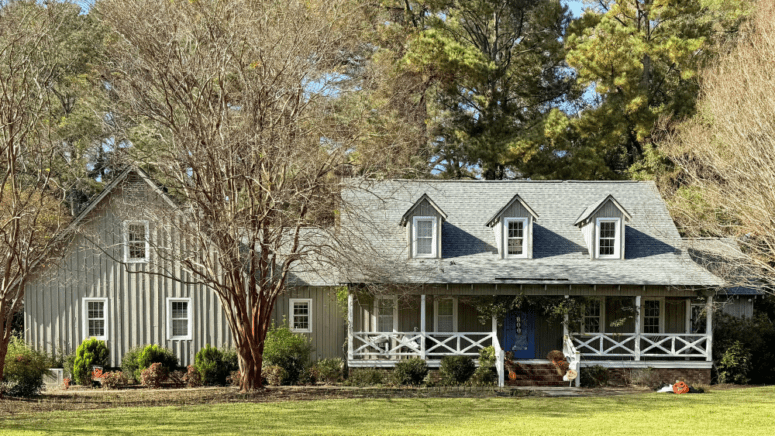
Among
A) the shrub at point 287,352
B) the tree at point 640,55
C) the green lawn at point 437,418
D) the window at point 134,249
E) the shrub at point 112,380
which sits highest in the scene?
the tree at point 640,55

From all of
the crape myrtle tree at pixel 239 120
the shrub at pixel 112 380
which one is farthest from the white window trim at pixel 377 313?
the shrub at pixel 112 380

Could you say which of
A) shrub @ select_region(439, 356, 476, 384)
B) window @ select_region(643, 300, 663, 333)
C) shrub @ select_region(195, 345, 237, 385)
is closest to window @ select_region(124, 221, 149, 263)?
shrub @ select_region(195, 345, 237, 385)

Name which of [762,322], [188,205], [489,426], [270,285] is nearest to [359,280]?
[270,285]

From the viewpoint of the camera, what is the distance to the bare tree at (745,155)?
2144cm

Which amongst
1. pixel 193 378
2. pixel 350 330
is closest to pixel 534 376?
pixel 350 330

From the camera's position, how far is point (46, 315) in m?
23.1

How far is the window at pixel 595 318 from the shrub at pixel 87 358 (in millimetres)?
16030

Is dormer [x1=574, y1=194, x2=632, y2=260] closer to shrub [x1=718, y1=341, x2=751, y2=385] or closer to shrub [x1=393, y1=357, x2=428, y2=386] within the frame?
shrub [x1=718, y1=341, x2=751, y2=385]

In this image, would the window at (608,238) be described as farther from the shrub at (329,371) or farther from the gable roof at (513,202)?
the shrub at (329,371)

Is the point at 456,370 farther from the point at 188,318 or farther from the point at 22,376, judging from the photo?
the point at 22,376

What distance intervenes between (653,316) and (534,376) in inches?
210

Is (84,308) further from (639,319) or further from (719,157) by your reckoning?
(719,157)

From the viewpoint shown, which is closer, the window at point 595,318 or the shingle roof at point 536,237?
the shingle roof at point 536,237

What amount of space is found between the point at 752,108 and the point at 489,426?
14.0m
